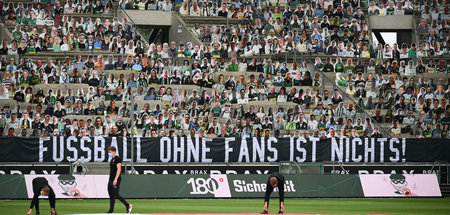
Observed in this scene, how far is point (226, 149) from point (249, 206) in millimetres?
5837

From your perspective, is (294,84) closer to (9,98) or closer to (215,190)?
(215,190)

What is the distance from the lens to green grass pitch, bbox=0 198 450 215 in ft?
71.7

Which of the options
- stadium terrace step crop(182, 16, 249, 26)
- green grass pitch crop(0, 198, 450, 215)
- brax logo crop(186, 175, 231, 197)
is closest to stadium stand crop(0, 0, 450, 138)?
stadium terrace step crop(182, 16, 249, 26)

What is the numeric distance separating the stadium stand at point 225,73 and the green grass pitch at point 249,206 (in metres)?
5.73

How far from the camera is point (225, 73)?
3741 cm

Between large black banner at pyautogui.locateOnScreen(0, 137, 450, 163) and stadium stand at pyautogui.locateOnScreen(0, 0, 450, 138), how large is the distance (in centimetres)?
188

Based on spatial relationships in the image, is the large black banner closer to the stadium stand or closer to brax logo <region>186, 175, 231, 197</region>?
the stadium stand

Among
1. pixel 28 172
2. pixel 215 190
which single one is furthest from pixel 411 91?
pixel 28 172

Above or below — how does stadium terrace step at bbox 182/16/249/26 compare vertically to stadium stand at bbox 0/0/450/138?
above

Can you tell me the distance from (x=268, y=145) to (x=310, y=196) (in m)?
3.04

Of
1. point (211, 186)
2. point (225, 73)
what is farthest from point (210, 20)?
point (211, 186)

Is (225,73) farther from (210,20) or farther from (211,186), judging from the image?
(211,186)

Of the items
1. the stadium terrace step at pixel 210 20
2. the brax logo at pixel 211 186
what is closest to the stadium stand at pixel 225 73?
the stadium terrace step at pixel 210 20

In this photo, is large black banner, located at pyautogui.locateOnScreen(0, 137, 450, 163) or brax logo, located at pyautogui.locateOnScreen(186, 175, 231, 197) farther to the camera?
large black banner, located at pyautogui.locateOnScreen(0, 137, 450, 163)
